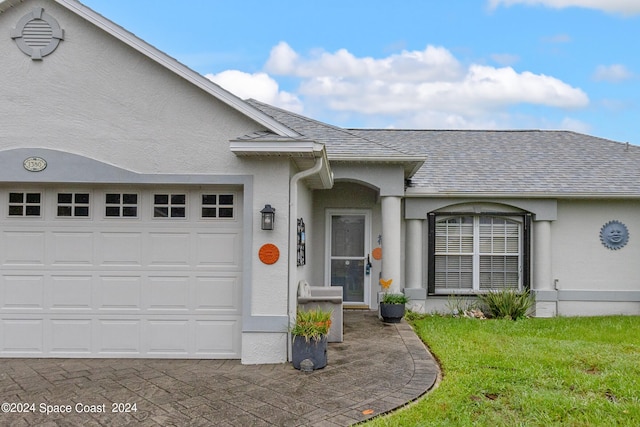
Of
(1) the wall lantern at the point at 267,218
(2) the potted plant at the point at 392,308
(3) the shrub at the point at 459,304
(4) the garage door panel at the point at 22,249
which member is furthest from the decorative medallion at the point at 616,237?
(4) the garage door panel at the point at 22,249

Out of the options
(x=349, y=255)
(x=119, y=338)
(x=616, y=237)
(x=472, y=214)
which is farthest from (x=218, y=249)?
(x=616, y=237)

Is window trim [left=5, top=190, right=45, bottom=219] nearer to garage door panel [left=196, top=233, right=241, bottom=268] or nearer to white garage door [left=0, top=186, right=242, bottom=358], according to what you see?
white garage door [left=0, top=186, right=242, bottom=358]

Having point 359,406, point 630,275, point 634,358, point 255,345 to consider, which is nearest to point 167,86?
point 255,345

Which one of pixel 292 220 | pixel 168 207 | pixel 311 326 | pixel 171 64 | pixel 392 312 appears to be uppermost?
pixel 171 64

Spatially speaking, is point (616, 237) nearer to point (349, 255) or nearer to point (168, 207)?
point (349, 255)

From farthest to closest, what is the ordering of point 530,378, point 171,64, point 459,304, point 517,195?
point 459,304
point 517,195
point 171,64
point 530,378

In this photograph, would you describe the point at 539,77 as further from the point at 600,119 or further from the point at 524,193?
the point at 524,193

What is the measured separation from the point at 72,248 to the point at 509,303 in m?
8.58

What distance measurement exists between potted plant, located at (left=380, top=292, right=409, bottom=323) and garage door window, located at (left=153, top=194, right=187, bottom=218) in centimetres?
449

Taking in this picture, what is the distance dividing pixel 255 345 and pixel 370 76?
23744mm

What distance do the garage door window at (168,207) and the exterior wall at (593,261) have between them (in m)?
8.60

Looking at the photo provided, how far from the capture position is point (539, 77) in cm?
2556

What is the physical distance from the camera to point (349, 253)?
Result: 11828mm

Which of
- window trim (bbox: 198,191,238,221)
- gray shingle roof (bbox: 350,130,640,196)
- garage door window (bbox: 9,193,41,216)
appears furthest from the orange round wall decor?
gray shingle roof (bbox: 350,130,640,196)
